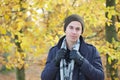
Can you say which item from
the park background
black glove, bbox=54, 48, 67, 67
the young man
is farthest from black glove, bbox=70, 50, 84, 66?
the park background

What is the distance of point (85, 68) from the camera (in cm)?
323

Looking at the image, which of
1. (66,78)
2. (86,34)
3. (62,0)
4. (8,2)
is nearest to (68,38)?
(66,78)

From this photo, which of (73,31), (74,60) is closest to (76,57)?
(74,60)

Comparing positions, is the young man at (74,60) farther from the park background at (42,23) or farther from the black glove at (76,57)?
the park background at (42,23)

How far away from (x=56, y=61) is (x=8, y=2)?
3134mm

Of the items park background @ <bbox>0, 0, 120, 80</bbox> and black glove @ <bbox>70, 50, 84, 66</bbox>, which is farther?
park background @ <bbox>0, 0, 120, 80</bbox>

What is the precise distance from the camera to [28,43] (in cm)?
657

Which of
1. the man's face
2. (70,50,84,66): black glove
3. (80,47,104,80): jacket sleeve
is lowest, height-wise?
(80,47,104,80): jacket sleeve

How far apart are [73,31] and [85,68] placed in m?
0.46

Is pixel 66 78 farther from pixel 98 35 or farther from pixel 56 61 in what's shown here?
pixel 98 35

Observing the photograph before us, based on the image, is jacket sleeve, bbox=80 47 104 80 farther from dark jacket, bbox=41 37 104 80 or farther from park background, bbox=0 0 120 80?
park background, bbox=0 0 120 80

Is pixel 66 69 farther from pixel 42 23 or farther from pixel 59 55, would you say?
pixel 42 23

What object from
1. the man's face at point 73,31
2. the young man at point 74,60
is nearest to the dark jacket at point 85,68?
the young man at point 74,60

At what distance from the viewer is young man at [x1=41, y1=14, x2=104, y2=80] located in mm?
3250
